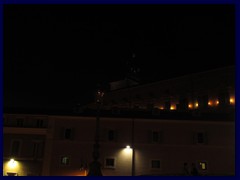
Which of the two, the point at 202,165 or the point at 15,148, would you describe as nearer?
the point at 202,165

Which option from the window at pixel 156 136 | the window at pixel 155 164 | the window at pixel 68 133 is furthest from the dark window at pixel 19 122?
the window at pixel 155 164

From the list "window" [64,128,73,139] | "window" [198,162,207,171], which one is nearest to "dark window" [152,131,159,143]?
"window" [198,162,207,171]

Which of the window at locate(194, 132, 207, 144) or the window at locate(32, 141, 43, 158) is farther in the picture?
the window at locate(32, 141, 43, 158)

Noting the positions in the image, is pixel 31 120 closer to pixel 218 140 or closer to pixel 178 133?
pixel 178 133

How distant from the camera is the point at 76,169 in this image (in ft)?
86.5

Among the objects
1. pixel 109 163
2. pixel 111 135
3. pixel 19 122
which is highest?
pixel 19 122

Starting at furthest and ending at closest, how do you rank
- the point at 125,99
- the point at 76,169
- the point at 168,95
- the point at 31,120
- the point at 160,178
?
the point at 125,99 < the point at 168,95 < the point at 31,120 < the point at 76,169 < the point at 160,178

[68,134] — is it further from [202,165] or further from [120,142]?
[202,165]

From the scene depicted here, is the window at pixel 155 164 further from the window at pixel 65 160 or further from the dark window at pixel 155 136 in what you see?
the window at pixel 65 160

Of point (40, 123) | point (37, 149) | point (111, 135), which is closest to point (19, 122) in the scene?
point (40, 123)

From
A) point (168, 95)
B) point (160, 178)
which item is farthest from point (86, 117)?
point (160, 178)

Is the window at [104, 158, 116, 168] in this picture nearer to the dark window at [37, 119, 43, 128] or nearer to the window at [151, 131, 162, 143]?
the window at [151, 131, 162, 143]

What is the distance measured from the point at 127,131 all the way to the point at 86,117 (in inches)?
137

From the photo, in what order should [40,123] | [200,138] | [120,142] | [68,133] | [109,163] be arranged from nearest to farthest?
[109,163] < [200,138] < [120,142] < [68,133] < [40,123]
